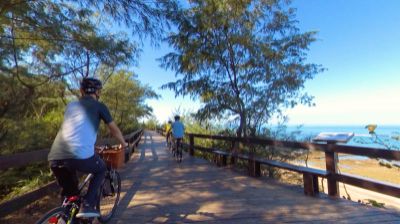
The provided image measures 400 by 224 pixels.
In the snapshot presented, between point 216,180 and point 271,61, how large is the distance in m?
4.57

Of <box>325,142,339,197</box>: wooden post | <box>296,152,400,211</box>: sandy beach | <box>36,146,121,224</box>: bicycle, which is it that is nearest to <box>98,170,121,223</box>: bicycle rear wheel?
<box>36,146,121,224</box>: bicycle

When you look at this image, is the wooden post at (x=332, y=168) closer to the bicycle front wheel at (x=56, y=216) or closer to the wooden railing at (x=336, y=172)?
the wooden railing at (x=336, y=172)

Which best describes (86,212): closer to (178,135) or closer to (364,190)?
(178,135)

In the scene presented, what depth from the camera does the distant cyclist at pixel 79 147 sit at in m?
3.10

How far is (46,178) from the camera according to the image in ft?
25.1

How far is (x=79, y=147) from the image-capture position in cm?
311

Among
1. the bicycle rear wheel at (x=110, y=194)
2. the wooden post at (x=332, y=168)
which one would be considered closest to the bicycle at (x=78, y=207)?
the bicycle rear wheel at (x=110, y=194)

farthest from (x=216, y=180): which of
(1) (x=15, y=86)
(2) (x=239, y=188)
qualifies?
(1) (x=15, y=86)

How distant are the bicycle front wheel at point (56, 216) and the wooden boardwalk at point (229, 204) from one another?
1431mm

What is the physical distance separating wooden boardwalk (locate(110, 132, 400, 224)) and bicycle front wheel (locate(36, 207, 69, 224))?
1431mm

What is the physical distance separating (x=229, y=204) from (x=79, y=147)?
292cm

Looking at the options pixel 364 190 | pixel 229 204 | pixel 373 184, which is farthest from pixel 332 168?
pixel 364 190

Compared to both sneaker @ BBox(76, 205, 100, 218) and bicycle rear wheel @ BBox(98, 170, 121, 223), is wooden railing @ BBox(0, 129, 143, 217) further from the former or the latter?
sneaker @ BBox(76, 205, 100, 218)

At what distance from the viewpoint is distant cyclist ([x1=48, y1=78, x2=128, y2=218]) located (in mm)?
3100
